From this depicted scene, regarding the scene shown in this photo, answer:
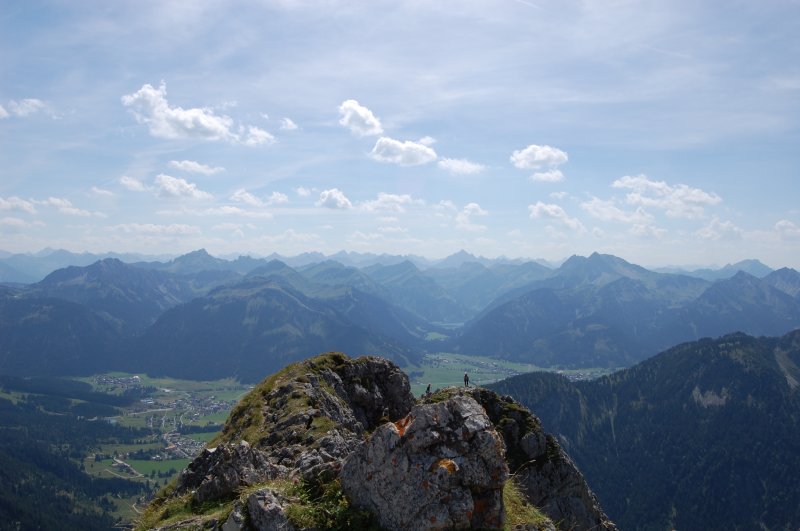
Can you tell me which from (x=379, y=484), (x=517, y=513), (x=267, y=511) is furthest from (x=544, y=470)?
(x=267, y=511)

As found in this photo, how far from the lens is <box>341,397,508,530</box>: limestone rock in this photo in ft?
54.0

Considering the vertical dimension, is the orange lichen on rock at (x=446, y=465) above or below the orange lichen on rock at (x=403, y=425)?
below

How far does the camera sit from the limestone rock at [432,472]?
54.0 ft

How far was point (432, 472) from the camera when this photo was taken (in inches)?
666

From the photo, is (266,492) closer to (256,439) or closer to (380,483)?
(380,483)

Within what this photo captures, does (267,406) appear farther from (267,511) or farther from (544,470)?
(267,511)

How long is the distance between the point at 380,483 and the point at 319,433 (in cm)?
1758

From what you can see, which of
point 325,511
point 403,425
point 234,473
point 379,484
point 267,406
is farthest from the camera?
point 267,406

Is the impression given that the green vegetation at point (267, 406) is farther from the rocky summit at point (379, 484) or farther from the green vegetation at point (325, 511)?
the green vegetation at point (325, 511)

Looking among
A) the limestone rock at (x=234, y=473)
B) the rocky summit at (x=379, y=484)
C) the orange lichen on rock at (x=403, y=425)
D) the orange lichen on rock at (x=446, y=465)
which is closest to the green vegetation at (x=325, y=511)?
the rocky summit at (x=379, y=484)

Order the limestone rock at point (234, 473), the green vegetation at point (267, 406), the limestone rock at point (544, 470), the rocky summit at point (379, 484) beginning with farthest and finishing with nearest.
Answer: the limestone rock at point (544, 470) < the green vegetation at point (267, 406) < the limestone rock at point (234, 473) < the rocky summit at point (379, 484)

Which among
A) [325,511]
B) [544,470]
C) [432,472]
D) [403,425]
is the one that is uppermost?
[403,425]

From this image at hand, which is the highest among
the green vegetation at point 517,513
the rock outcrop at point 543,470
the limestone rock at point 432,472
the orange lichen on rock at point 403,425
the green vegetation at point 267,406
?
the orange lichen on rock at point 403,425

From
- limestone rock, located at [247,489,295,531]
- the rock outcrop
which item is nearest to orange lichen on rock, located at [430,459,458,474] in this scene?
limestone rock, located at [247,489,295,531]
